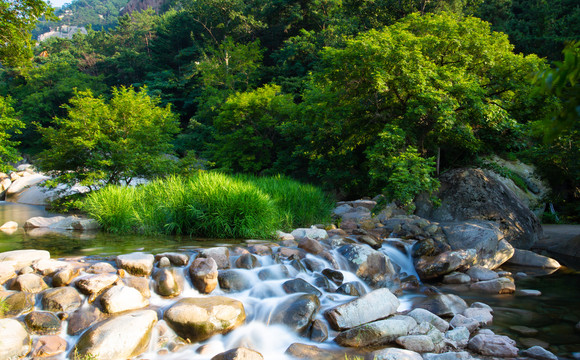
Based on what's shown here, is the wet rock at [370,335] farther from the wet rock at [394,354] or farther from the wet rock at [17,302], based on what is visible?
the wet rock at [17,302]

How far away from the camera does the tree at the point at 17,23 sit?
34.8 feet

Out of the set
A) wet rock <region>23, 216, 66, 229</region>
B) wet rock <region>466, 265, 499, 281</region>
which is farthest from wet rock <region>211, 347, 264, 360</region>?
wet rock <region>23, 216, 66, 229</region>

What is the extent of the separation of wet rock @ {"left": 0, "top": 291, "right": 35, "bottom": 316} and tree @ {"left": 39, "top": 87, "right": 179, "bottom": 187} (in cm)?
757

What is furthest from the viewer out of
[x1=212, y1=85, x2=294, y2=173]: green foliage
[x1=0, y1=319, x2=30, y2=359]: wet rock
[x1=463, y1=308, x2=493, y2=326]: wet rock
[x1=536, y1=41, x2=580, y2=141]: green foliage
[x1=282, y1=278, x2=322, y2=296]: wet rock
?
[x1=212, y1=85, x2=294, y2=173]: green foliage

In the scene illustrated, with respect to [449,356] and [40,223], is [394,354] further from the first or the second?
[40,223]

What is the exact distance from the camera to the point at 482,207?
10.0m

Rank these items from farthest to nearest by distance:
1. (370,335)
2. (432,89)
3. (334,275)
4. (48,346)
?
(432,89) < (334,275) < (370,335) < (48,346)

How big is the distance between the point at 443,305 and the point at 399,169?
3.59 metres

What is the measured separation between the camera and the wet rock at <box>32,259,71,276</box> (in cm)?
500

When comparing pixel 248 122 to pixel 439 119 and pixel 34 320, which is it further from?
pixel 34 320

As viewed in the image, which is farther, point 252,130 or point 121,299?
point 252,130

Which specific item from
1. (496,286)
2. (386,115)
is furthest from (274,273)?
(386,115)

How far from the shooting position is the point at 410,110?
9961 mm

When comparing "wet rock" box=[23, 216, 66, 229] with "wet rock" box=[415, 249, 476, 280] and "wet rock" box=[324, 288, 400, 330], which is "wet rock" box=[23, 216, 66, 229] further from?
"wet rock" box=[415, 249, 476, 280]
